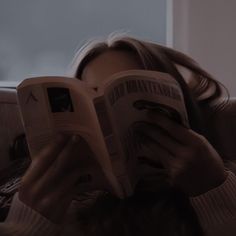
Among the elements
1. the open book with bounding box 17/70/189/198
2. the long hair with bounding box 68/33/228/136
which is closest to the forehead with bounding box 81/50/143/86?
the long hair with bounding box 68/33/228/136

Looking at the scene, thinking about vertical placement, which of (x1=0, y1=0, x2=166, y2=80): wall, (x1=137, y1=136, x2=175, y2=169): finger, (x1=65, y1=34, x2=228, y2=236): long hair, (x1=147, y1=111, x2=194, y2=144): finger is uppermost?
(x1=147, y1=111, x2=194, y2=144): finger

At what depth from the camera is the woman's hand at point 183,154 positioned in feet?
2.57

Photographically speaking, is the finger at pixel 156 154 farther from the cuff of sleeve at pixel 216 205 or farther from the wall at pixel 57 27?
the wall at pixel 57 27

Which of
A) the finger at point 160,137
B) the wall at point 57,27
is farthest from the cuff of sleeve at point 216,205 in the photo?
the wall at point 57,27

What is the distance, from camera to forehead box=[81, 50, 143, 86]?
0.98m

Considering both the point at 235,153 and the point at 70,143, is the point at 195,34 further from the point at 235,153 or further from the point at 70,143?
the point at 70,143

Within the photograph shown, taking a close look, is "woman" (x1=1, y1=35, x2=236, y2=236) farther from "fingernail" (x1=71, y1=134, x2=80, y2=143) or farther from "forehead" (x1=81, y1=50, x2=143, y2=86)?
"forehead" (x1=81, y1=50, x2=143, y2=86)

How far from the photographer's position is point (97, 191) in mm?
906

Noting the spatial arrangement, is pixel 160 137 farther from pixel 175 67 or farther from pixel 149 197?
pixel 175 67

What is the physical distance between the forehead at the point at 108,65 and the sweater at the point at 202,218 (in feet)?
1.02

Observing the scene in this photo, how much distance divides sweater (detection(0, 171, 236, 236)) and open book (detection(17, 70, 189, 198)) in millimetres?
113

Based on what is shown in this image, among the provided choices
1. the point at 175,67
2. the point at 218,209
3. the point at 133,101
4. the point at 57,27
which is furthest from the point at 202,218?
the point at 57,27

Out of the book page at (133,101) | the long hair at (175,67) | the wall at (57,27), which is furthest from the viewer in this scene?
the wall at (57,27)

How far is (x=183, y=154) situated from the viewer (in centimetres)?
79
